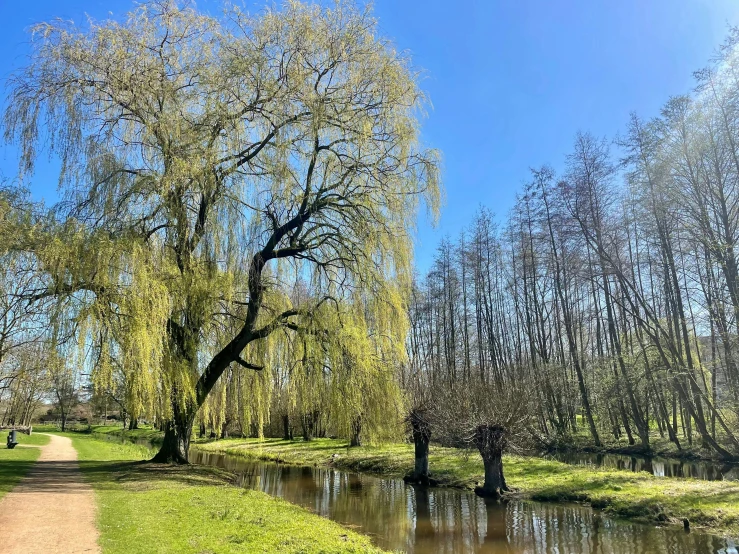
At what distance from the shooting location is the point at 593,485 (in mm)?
13953

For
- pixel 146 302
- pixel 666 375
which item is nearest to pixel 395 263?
pixel 146 302

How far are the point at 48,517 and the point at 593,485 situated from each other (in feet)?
45.1

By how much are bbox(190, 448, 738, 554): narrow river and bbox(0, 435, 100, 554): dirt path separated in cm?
535

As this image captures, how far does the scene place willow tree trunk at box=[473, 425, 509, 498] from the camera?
1381cm

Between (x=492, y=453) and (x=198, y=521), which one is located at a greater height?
(x=492, y=453)

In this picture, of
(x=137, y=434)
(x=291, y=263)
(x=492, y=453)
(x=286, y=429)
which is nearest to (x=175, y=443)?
(x=291, y=263)

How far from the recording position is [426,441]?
1692 cm

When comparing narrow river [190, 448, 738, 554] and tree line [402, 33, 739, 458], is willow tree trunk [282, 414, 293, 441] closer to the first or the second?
tree line [402, 33, 739, 458]

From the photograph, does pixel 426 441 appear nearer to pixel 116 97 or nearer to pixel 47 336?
pixel 47 336

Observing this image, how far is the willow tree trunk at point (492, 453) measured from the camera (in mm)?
13812

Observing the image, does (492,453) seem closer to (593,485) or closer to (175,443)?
(593,485)

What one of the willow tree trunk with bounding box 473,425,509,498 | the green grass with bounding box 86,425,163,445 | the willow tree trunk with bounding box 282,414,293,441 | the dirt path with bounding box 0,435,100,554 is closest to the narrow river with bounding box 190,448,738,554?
the willow tree trunk with bounding box 473,425,509,498

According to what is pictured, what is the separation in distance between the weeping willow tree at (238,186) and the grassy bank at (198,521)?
1.92 meters

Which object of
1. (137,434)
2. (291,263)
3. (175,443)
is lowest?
(137,434)
